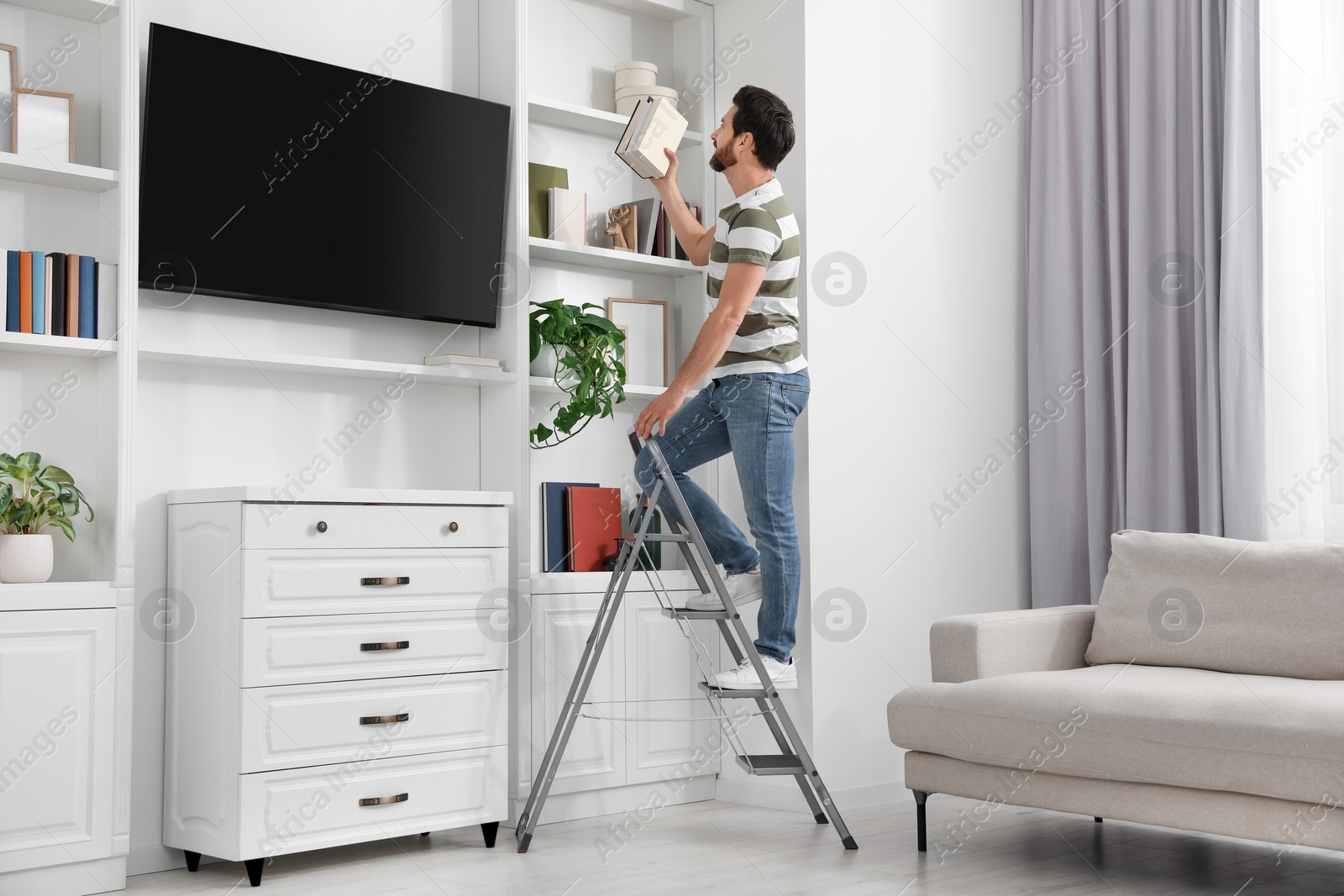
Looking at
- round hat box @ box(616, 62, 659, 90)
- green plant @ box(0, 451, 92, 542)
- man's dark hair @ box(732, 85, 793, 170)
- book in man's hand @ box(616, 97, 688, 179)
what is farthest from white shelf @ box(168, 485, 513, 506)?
round hat box @ box(616, 62, 659, 90)

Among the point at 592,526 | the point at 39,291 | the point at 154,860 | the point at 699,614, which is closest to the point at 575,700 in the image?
the point at 699,614

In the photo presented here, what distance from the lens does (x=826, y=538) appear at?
3803 mm

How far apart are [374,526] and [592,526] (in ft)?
2.66

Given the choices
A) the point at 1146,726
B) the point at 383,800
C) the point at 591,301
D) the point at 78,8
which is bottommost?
the point at 383,800

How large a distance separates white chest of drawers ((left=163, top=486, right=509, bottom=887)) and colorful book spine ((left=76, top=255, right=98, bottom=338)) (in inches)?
17.8

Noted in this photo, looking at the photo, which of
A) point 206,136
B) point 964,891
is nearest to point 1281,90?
point 964,891

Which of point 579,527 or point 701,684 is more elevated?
point 579,527

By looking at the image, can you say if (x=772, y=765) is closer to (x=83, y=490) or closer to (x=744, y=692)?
(x=744, y=692)

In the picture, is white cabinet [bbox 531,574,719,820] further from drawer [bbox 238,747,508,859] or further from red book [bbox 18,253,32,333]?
red book [bbox 18,253,32,333]

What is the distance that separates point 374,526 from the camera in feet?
10.2

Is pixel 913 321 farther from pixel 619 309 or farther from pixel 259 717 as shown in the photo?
pixel 259 717

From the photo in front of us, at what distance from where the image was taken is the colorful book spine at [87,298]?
293 cm

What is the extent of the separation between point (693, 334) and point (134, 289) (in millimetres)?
1811

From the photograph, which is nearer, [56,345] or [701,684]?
[56,345]
